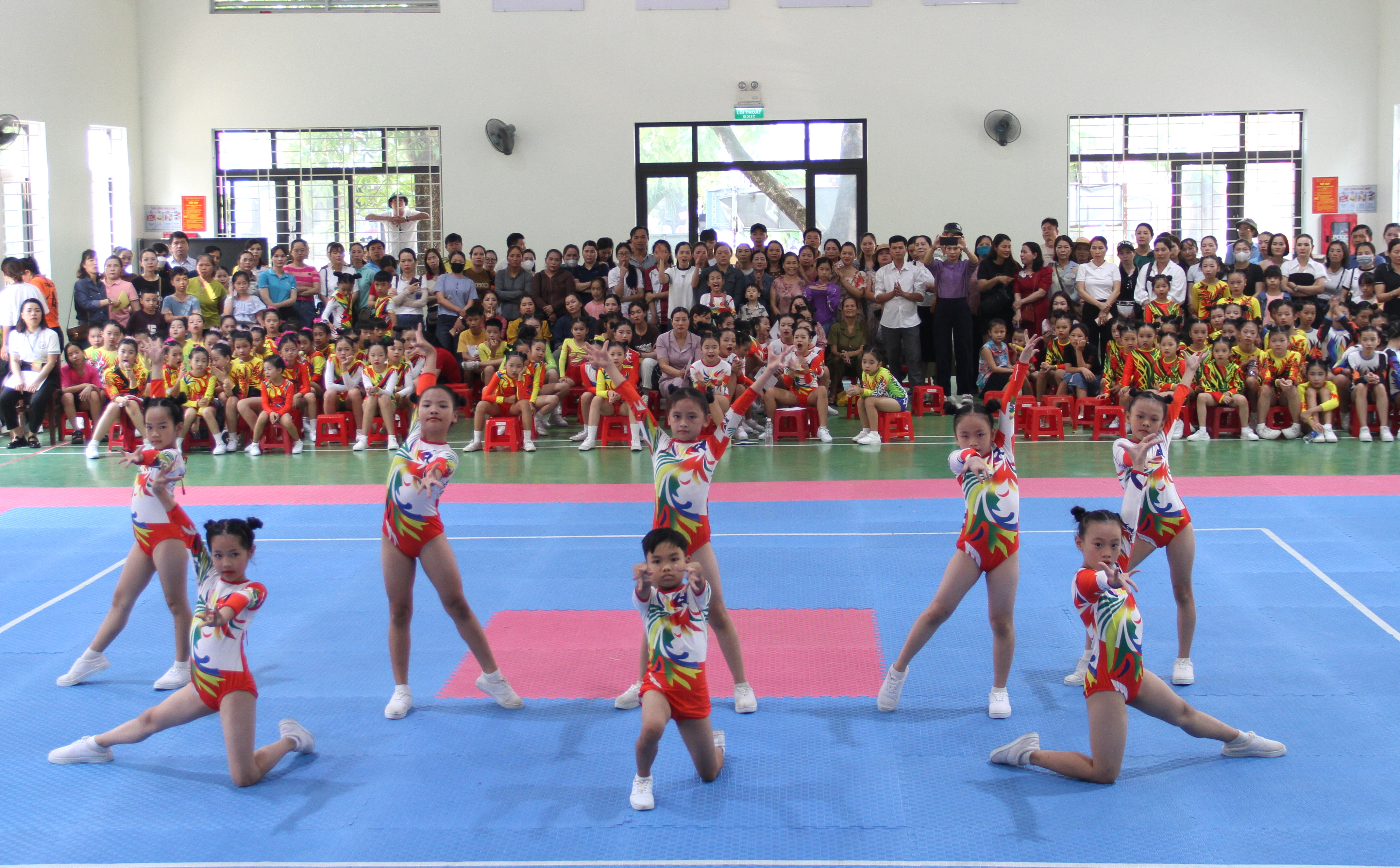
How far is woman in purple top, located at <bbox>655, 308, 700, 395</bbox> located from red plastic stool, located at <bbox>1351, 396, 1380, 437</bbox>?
7.37 m

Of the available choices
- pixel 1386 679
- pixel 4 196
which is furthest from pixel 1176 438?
pixel 4 196

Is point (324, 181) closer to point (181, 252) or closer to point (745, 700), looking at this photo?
point (181, 252)

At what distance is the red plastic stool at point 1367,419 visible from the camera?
503 inches

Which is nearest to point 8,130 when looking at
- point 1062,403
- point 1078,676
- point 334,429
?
point 334,429

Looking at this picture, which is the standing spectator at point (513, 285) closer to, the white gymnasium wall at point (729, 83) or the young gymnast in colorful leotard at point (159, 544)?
the white gymnasium wall at point (729, 83)

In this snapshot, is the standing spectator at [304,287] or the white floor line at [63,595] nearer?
the white floor line at [63,595]

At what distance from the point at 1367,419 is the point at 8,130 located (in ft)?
54.7

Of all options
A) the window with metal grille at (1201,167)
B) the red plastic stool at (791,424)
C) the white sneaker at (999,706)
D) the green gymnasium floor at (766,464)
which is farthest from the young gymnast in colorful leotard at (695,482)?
the window with metal grille at (1201,167)

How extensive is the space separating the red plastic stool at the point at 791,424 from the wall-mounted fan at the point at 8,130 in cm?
1025

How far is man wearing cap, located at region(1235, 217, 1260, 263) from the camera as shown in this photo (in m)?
15.2

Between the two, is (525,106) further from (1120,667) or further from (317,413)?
(1120,667)

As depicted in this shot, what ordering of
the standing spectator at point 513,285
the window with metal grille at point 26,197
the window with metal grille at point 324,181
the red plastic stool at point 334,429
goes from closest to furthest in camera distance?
the red plastic stool at point 334,429
the standing spectator at point 513,285
the window with metal grille at point 26,197
the window with metal grille at point 324,181

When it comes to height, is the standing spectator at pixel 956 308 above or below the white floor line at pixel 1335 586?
above

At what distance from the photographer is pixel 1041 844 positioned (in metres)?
4.26
